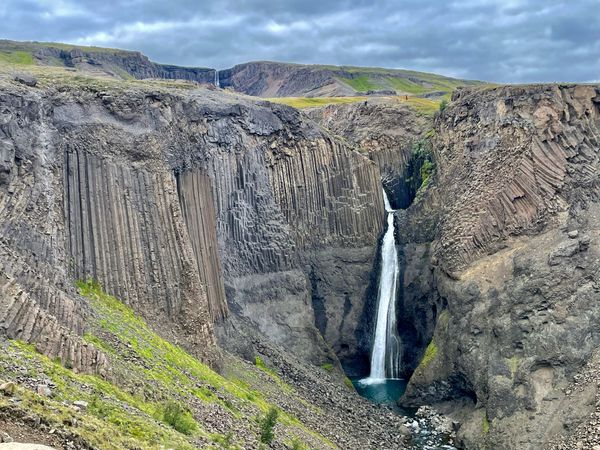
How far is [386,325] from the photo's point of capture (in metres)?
46.8

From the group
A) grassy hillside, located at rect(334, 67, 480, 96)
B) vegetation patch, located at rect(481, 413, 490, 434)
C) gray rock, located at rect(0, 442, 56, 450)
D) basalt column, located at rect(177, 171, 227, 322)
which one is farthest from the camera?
grassy hillside, located at rect(334, 67, 480, 96)

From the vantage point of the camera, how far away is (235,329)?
3656 cm

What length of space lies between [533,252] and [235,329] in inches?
702

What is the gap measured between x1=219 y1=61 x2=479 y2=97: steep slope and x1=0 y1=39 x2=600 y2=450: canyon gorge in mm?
77832

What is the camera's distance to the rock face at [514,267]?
3269cm

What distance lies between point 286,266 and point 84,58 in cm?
9167

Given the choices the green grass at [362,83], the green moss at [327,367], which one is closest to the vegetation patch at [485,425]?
the green moss at [327,367]

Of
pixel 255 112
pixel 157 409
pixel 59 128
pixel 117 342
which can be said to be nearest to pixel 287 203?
pixel 255 112

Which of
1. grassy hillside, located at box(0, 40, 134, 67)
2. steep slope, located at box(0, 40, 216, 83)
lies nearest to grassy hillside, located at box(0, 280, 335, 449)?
steep slope, located at box(0, 40, 216, 83)

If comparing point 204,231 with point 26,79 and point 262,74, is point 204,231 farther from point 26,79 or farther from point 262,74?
point 262,74

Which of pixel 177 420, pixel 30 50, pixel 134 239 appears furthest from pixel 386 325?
pixel 30 50

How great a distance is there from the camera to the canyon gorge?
73.5ft

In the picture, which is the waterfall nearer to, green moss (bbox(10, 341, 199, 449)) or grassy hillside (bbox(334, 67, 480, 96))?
green moss (bbox(10, 341, 199, 449))

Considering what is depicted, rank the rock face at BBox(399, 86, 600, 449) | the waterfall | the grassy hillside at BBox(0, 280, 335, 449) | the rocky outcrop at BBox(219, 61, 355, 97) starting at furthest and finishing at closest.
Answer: the rocky outcrop at BBox(219, 61, 355, 97) → the waterfall → the rock face at BBox(399, 86, 600, 449) → the grassy hillside at BBox(0, 280, 335, 449)
